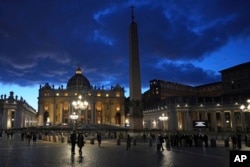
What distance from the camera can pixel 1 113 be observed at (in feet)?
269

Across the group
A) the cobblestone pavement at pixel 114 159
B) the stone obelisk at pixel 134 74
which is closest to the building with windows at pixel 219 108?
the stone obelisk at pixel 134 74

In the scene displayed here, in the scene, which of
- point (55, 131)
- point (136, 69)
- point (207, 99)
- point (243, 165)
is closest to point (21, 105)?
point (55, 131)

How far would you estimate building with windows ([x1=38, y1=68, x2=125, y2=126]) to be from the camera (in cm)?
11431

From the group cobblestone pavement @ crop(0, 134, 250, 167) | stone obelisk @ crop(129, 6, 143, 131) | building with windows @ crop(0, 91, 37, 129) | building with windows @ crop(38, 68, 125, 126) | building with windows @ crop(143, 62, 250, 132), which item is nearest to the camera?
cobblestone pavement @ crop(0, 134, 250, 167)

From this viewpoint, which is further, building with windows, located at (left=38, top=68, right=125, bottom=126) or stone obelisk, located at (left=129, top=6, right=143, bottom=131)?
building with windows, located at (left=38, top=68, right=125, bottom=126)

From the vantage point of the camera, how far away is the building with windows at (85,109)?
11431 cm

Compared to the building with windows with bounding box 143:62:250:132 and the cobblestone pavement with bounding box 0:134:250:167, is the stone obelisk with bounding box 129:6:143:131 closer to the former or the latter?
the cobblestone pavement with bounding box 0:134:250:167

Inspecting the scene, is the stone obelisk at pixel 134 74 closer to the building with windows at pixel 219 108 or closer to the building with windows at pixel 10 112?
the building with windows at pixel 219 108

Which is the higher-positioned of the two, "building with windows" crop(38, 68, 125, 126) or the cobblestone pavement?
"building with windows" crop(38, 68, 125, 126)

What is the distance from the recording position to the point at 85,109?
11275 centimetres

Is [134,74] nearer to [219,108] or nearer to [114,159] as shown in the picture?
[114,159]

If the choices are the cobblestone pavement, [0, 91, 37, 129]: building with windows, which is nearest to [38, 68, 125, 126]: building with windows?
[0, 91, 37, 129]: building with windows

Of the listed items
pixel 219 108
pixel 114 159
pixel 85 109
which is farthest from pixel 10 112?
pixel 114 159

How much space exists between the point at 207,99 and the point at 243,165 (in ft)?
235
